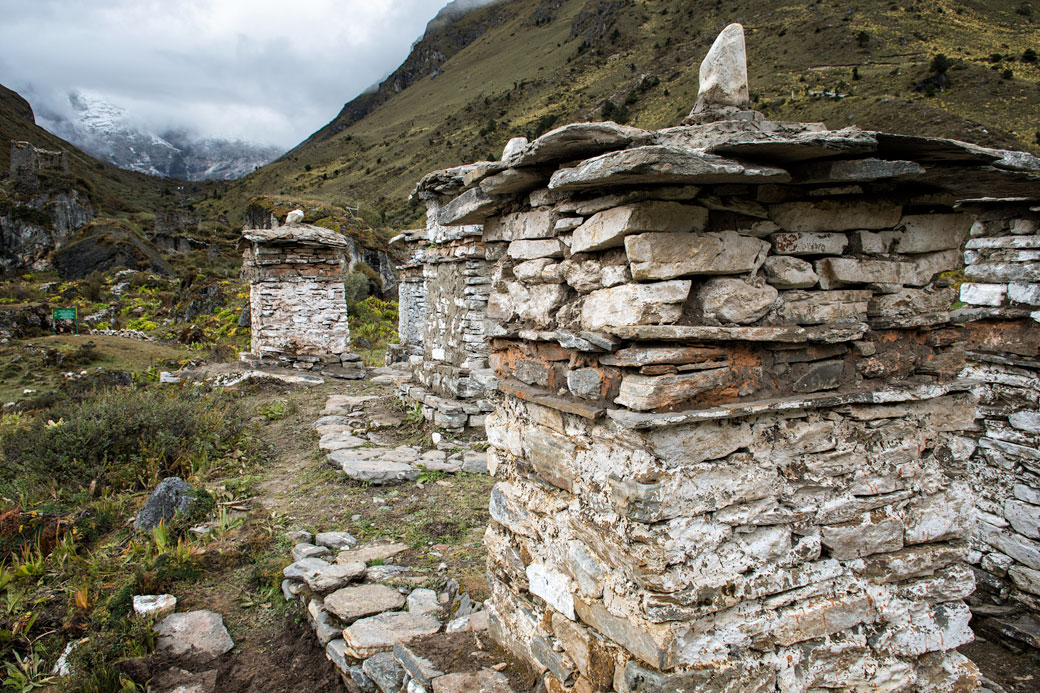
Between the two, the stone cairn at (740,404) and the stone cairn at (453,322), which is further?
the stone cairn at (453,322)

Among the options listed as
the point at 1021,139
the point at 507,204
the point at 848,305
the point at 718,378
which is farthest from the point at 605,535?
the point at 1021,139

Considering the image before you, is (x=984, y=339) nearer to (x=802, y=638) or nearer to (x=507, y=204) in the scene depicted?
(x=802, y=638)

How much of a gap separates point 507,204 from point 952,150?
2028mm

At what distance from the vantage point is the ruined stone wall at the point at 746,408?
2.19 metres

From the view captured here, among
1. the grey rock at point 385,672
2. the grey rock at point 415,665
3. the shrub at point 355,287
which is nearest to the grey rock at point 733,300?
the grey rock at point 415,665

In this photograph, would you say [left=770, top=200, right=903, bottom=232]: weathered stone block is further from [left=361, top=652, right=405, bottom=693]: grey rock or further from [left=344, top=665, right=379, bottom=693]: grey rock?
[left=344, top=665, right=379, bottom=693]: grey rock

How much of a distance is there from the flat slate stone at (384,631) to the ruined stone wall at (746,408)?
75cm

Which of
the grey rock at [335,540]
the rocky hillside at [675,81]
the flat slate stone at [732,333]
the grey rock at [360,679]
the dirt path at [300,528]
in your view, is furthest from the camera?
the rocky hillside at [675,81]

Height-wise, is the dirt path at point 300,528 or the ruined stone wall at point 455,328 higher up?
the ruined stone wall at point 455,328

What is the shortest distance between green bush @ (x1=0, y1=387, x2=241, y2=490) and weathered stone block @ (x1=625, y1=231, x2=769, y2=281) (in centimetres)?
604

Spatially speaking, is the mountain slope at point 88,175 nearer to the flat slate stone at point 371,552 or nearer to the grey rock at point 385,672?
the flat slate stone at point 371,552

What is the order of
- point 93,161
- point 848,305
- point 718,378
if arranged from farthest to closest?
point 93,161, point 848,305, point 718,378

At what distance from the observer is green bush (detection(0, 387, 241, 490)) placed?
5770mm

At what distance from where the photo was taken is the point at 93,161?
54.7m
